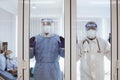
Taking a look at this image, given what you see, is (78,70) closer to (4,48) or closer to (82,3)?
(82,3)

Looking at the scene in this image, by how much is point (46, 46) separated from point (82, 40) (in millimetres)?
563

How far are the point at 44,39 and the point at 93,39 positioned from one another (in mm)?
754

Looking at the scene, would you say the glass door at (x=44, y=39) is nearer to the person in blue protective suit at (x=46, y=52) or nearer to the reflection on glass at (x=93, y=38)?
the person in blue protective suit at (x=46, y=52)

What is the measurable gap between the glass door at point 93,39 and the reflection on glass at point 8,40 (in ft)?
2.95

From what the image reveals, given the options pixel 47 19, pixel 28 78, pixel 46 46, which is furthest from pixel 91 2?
pixel 28 78

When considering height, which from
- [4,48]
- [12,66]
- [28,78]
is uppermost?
[4,48]

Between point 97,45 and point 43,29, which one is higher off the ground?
point 43,29

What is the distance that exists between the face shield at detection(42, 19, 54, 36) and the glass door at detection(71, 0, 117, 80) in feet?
1.07

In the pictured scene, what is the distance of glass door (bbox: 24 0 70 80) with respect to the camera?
2.71 metres

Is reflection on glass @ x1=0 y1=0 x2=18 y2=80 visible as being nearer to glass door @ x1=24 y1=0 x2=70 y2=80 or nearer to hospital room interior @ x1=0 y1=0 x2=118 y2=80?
hospital room interior @ x1=0 y1=0 x2=118 y2=80

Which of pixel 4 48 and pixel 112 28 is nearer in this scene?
pixel 112 28

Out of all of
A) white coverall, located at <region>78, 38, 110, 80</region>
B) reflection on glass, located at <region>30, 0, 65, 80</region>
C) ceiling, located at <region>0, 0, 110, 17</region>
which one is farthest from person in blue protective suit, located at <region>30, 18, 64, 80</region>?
white coverall, located at <region>78, 38, 110, 80</region>

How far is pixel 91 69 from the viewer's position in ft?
8.89

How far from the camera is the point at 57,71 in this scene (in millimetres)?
2723
